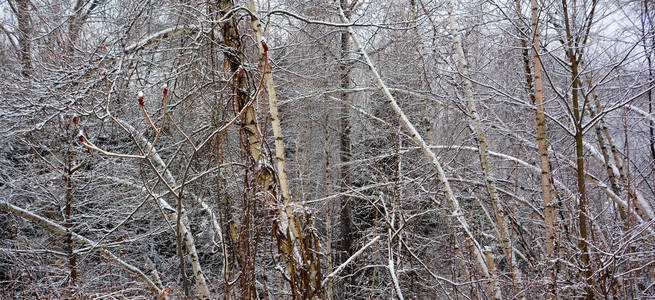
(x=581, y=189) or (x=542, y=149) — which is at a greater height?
(x=542, y=149)

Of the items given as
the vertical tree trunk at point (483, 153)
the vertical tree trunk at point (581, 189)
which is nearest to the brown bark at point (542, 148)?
the vertical tree trunk at point (581, 189)

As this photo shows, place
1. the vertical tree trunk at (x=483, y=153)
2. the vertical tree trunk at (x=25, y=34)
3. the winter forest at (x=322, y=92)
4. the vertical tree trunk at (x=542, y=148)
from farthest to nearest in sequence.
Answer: the vertical tree trunk at (x=25, y=34) → the vertical tree trunk at (x=483, y=153) → the vertical tree trunk at (x=542, y=148) → the winter forest at (x=322, y=92)

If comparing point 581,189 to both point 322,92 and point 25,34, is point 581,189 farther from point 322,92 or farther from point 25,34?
point 25,34

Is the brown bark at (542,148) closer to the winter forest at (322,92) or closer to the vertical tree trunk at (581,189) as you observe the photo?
the winter forest at (322,92)

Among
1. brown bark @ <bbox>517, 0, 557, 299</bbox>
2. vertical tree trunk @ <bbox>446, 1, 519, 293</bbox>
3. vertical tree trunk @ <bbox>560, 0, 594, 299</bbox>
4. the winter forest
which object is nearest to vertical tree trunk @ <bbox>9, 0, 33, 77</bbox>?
the winter forest

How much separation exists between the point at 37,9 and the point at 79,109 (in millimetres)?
4718

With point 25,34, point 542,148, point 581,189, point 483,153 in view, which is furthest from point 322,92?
point 25,34

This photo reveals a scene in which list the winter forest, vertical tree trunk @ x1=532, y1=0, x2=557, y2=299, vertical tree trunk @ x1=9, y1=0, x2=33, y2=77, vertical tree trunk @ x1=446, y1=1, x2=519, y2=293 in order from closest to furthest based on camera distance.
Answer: the winter forest, vertical tree trunk @ x1=532, y1=0, x2=557, y2=299, vertical tree trunk @ x1=446, y1=1, x2=519, y2=293, vertical tree trunk @ x1=9, y1=0, x2=33, y2=77

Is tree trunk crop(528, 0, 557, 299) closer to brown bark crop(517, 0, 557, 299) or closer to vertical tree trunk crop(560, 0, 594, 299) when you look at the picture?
brown bark crop(517, 0, 557, 299)

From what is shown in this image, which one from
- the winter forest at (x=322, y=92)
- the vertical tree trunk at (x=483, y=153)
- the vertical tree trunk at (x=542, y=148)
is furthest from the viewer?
the vertical tree trunk at (x=483, y=153)

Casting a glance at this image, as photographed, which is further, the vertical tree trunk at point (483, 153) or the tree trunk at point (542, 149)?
the vertical tree trunk at point (483, 153)

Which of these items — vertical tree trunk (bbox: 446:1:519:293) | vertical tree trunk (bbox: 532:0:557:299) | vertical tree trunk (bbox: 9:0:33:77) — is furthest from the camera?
vertical tree trunk (bbox: 9:0:33:77)

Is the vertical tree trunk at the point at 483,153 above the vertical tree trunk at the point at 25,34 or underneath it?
underneath

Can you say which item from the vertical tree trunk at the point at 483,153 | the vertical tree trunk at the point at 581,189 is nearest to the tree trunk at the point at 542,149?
the vertical tree trunk at the point at 581,189
